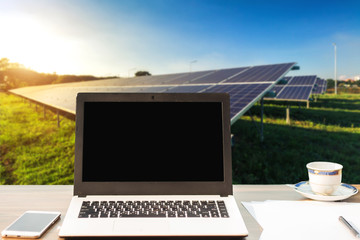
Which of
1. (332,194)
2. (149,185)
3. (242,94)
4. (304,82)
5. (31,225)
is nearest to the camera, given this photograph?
(31,225)

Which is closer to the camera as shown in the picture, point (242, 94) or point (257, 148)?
point (242, 94)

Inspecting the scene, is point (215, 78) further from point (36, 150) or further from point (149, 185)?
point (149, 185)

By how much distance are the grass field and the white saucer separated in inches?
118

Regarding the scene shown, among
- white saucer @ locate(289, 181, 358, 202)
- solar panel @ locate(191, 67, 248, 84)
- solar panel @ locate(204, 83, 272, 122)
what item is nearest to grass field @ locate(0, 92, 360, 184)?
solar panel @ locate(204, 83, 272, 122)

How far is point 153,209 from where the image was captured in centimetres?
77

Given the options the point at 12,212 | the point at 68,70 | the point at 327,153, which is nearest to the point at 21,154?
the point at 327,153

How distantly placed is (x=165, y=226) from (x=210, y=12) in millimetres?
11439

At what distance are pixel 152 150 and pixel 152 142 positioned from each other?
23 mm

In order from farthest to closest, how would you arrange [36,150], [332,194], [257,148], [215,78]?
[36,150]
[215,78]
[257,148]
[332,194]

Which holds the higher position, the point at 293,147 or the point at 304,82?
the point at 304,82

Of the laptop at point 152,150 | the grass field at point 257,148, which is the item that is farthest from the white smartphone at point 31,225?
the grass field at point 257,148

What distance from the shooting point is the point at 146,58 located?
12.9 meters

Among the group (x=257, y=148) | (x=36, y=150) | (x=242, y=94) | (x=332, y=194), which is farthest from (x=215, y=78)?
(x=332, y=194)

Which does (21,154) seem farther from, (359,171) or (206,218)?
(206,218)
